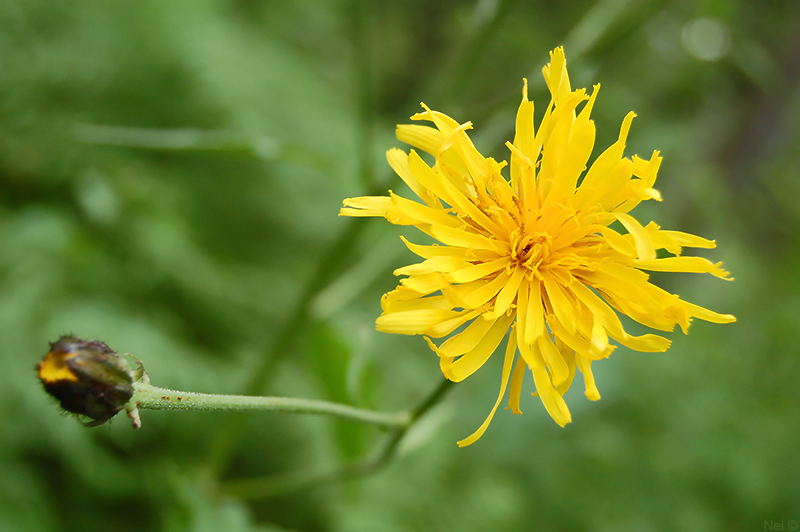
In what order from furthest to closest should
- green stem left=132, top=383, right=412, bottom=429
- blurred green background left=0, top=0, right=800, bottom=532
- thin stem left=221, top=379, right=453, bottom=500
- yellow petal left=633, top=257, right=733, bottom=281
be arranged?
1. blurred green background left=0, top=0, right=800, bottom=532
2. thin stem left=221, top=379, right=453, bottom=500
3. yellow petal left=633, top=257, right=733, bottom=281
4. green stem left=132, top=383, right=412, bottom=429

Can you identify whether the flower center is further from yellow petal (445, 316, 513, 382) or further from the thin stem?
the thin stem

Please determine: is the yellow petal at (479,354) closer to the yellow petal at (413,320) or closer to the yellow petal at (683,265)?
the yellow petal at (413,320)

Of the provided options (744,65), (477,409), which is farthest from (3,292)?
(744,65)

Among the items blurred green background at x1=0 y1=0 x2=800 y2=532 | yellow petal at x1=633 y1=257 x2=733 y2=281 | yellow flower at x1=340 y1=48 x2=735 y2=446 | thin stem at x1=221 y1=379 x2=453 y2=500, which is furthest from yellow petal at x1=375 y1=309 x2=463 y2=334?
blurred green background at x1=0 y1=0 x2=800 y2=532

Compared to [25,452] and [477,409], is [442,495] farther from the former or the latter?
[25,452]

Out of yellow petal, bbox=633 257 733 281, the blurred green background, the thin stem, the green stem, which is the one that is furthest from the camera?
the blurred green background

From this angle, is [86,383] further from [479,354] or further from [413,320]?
[479,354]
